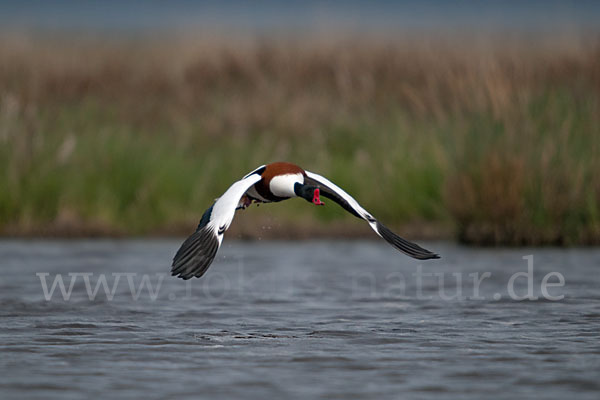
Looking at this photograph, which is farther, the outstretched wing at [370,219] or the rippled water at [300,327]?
the outstretched wing at [370,219]

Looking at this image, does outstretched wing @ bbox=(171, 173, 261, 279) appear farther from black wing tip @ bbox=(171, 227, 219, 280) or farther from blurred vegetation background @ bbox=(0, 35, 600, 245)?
blurred vegetation background @ bbox=(0, 35, 600, 245)

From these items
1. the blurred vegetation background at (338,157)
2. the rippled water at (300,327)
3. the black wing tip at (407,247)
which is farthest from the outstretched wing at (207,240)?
the blurred vegetation background at (338,157)

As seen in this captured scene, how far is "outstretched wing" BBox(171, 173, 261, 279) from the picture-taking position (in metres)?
7.46

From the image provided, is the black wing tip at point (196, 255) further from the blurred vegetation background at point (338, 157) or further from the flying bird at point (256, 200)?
the blurred vegetation background at point (338, 157)

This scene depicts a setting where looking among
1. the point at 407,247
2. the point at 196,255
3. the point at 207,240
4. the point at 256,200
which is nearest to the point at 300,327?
the point at 256,200

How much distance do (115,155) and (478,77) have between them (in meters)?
4.29

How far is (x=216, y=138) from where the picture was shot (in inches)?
672

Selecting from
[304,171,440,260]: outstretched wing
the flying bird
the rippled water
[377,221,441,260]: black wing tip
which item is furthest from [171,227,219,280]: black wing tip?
[377,221,441,260]: black wing tip

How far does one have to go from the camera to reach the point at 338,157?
16.0m

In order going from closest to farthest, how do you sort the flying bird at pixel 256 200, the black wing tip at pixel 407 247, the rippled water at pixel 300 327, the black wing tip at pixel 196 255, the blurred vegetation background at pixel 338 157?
the rippled water at pixel 300 327
the black wing tip at pixel 196 255
the flying bird at pixel 256 200
the black wing tip at pixel 407 247
the blurred vegetation background at pixel 338 157

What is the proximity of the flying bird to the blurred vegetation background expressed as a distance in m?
4.45

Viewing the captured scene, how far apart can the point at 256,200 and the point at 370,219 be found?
85 cm

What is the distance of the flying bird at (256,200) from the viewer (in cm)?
758

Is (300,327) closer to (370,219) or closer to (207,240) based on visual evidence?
(370,219)
